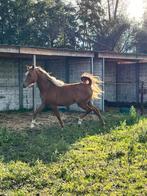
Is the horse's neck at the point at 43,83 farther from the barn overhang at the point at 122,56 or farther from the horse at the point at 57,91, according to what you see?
the barn overhang at the point at 122,56

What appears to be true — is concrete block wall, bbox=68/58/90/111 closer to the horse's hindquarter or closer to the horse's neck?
the horse's hindquarter

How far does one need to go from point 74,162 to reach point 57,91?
168 inches

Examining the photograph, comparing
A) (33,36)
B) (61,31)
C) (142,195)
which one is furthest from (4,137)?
(61,31)

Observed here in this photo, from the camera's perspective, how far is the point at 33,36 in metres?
23.4

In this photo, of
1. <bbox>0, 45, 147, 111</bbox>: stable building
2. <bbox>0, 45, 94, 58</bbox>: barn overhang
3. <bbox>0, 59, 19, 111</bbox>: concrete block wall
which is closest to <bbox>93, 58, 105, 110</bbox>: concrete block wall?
<bbox>0, 45, 147, 111</bbox>: stable building

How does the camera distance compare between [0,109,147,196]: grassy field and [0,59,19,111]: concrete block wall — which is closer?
[0,109,147,196]: grassy field

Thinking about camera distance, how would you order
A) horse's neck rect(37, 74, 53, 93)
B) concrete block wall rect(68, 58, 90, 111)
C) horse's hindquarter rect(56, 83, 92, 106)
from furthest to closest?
concrete block wall rect(68, 58, 90, 111) < horse's hindquarter rect(56, 83, 92, 106) < horse's neck rect(37, 74, 53, 93)

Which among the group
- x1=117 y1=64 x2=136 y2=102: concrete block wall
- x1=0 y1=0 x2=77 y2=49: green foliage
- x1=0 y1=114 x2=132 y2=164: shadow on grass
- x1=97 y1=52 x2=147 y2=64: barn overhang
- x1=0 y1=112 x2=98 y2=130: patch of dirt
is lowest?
x1=0 y1=112 x2=98 y2=130: patch of dirt

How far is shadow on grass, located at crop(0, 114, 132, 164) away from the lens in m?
6.47

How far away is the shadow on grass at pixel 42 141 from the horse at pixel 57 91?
481mm

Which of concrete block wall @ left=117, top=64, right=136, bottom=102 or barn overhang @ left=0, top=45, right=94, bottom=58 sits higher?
barn overhang @ left=0, top=45, right=94, bottom=58

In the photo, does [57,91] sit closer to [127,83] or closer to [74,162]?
[74,162]

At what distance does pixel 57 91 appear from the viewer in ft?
33.0

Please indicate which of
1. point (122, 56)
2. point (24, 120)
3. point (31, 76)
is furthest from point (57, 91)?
point (122, 56)
